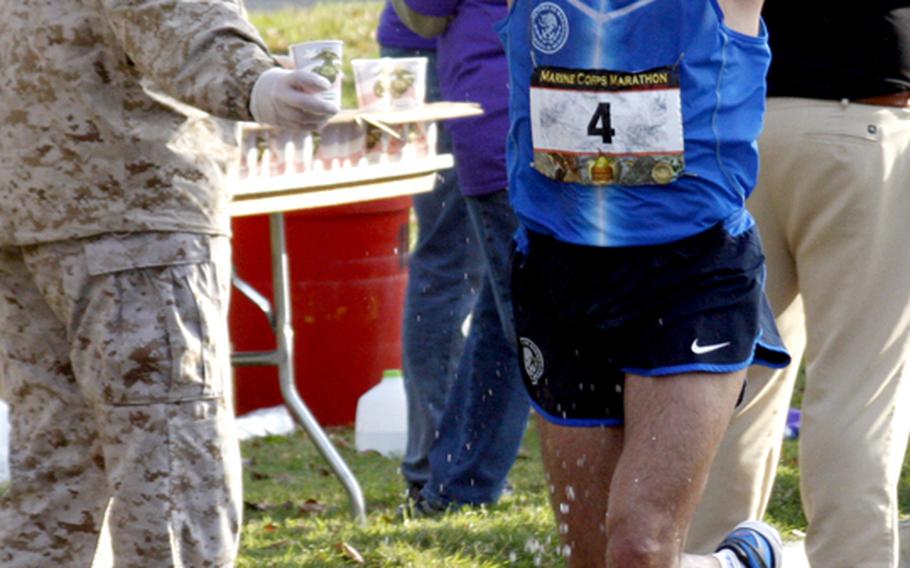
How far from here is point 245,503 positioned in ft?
19.0

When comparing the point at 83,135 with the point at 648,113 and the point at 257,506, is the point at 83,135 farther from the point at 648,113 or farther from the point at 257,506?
the point at 257,506

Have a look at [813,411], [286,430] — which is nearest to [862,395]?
[813,411]

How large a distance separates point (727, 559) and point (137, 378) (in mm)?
1304

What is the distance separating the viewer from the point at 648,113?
3264mm

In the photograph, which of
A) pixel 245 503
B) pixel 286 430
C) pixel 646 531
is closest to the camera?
pixel 646 531

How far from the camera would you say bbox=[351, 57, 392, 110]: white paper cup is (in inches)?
197

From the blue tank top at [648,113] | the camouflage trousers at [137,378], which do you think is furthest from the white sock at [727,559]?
the camouflage trousers at [137,378]

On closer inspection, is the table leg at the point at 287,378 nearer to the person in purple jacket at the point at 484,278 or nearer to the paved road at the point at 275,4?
the person in purple jacket at the point at 484,278

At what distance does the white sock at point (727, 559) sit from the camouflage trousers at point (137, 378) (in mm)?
1017

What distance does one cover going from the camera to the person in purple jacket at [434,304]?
18.5ft

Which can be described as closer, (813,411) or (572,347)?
(572,347)

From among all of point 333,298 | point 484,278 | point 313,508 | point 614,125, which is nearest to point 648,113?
point 614,125

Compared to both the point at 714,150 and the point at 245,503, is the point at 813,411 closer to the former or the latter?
the point at 714,150

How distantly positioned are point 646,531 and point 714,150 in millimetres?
740
